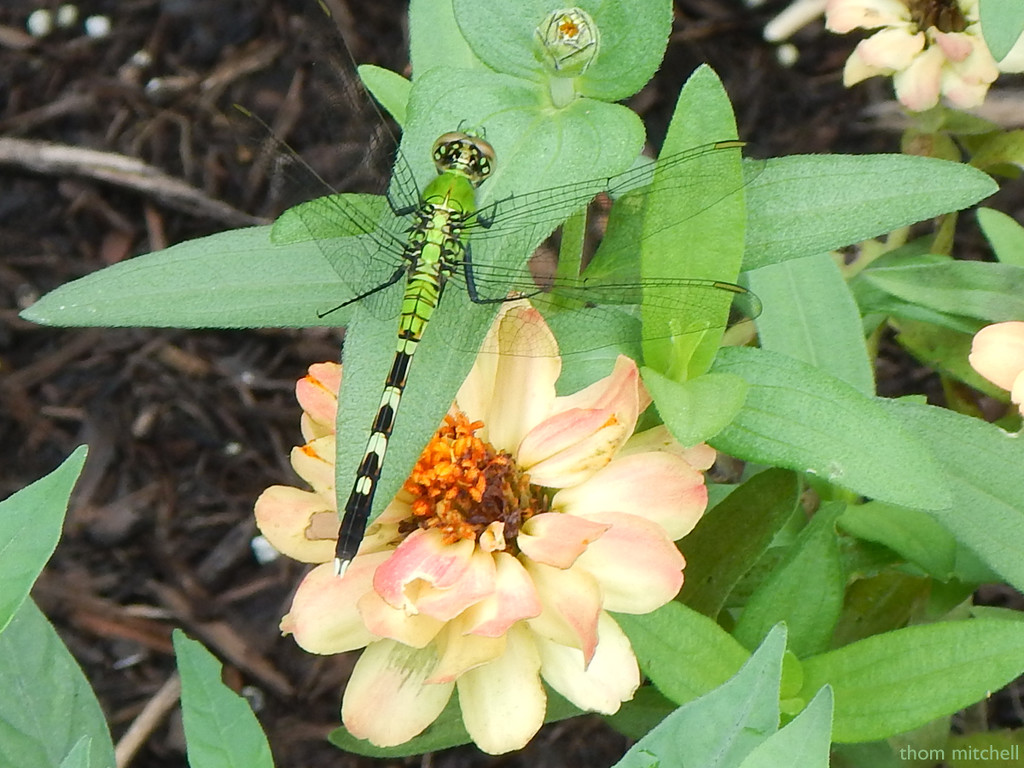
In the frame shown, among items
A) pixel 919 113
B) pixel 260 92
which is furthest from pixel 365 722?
pixel 260 92

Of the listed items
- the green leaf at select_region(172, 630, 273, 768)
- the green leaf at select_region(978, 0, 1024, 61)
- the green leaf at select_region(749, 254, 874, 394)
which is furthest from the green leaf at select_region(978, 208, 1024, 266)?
the green leaf at select_region(172, 630, 273, 768)

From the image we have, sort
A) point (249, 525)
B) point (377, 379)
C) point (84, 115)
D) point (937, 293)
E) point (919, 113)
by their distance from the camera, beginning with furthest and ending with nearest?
point (84, 115) → point (249, 525) → point (919, 113) → point (937, 293) → point (377, 379)

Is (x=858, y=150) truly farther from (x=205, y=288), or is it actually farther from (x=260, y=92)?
(x=205, y=288)

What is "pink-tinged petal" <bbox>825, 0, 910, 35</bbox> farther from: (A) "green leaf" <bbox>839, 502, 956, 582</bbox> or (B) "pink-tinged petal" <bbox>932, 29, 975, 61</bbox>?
(A) "green leaf" <bbox>839, 502, 956, 582</bbox>

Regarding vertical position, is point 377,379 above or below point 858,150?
above

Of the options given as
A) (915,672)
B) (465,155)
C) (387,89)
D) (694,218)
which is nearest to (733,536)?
(915,672)

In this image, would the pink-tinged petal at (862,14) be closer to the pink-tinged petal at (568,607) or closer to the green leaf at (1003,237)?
the green leaf at (1003,237)

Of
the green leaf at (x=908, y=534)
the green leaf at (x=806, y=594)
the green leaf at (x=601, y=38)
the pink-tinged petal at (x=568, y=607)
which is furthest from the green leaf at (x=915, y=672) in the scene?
the green leaf at (x=601, y=38)
